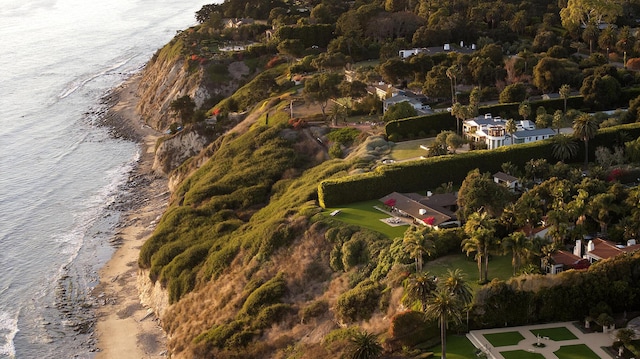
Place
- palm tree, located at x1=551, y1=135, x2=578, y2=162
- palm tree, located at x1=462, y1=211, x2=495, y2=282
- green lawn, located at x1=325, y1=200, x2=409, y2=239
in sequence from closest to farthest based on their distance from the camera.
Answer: palm tree, located at x1=462, y1=211, x2=495, y2=282, green lawn, located at x1=325, y1=200, x2=409, y2=239, palm tree, located at x1=551, y1=135, x2=578, y2=162

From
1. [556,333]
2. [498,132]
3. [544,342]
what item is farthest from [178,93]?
[544,342]

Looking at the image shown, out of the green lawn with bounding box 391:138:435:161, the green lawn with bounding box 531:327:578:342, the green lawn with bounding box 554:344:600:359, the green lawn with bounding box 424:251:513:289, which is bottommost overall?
the green lawn with bounding box 531:327:578:342

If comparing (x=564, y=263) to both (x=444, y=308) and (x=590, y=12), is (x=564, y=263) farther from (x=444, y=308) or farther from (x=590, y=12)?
(x=590, y=12)

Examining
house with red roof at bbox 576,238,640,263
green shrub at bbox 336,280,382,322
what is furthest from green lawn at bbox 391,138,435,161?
house with red roof at bbox 576,238,640,263

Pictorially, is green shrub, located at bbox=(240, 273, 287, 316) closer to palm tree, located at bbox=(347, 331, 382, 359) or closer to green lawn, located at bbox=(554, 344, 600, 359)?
palm tree, located at bbox=(347, 331, 382, 359)

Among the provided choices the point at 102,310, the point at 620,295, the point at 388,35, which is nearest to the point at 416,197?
the point at 620,295

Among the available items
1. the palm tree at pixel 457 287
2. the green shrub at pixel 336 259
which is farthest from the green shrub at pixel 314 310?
the palm tree at pixel 457 287
